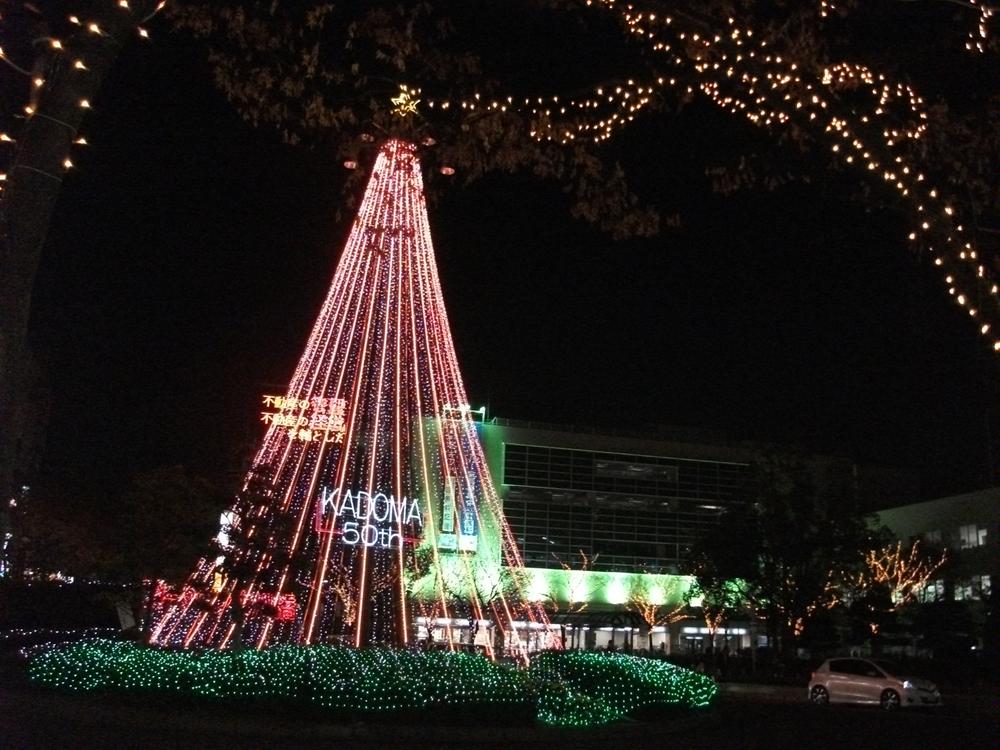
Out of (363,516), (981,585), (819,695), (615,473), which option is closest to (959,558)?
(981,585)

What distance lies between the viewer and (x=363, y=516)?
2170 centimetres

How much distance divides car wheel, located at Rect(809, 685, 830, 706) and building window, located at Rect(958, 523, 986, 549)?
109 ft

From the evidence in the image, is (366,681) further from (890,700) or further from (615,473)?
(615,473)

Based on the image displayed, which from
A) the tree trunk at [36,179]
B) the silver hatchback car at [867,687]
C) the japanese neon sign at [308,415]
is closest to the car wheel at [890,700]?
the silver hatchback car at [867,687]

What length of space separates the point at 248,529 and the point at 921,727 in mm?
13921

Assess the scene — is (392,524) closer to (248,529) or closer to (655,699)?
(248,529)

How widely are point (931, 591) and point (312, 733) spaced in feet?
173

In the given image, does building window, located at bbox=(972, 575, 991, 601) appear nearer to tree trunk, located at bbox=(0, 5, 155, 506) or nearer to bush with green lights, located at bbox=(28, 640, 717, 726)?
bush with green lights, located at bbox=(28, 640, 717, 726)

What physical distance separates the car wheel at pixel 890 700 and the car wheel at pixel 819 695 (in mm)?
2071

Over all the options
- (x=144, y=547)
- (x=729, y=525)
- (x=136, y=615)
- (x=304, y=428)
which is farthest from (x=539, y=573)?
(x=304, y=428)

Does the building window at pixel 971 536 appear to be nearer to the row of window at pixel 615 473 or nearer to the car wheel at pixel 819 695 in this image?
the row of window at pixel 615 473

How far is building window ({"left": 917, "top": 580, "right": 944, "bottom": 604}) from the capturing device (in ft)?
184

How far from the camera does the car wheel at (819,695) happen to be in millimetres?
29656

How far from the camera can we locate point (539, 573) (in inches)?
2731
